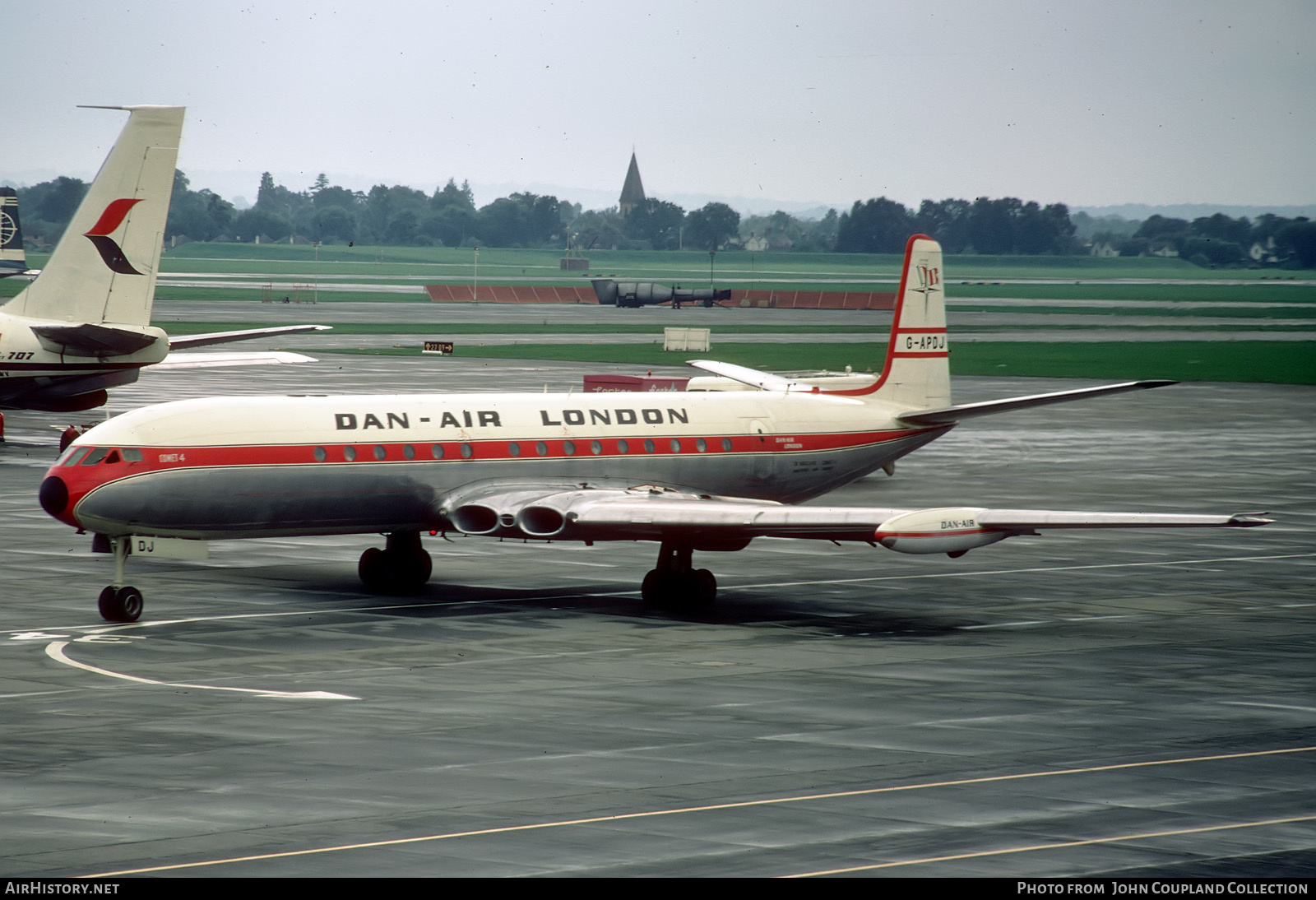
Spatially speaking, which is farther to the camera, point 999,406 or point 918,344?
point 918,344

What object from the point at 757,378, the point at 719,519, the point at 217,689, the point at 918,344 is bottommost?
the point at 217,689

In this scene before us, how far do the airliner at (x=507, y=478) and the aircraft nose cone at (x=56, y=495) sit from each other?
0.09 ft

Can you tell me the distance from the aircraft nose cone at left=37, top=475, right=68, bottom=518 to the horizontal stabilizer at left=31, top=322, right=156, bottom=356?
65.0 ft

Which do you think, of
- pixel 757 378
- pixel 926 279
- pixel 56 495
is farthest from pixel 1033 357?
pixel 56 495

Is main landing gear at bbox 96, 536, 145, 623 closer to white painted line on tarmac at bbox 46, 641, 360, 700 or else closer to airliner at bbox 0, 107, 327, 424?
white painted line on tarmac at bbox 46, 641, 360, 700

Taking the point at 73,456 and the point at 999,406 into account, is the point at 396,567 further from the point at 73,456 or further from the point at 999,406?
the point at 999,406

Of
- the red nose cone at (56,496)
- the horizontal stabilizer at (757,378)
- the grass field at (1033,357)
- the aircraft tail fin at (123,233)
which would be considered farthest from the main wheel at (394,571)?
the grass field at (1033,357)

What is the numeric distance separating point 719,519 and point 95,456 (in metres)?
10.3

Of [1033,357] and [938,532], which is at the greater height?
[938,532]

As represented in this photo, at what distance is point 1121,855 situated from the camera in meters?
14.9

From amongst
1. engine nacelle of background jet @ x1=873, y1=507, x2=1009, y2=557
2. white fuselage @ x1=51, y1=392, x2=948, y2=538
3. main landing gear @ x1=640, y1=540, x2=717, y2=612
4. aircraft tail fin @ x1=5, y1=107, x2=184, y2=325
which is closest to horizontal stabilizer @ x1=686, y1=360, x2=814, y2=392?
white fuselage @ x1=51, y1=392, x2=948, y2=538

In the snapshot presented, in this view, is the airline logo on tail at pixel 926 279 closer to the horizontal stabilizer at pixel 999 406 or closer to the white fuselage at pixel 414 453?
the horizontal stabilizer at pixel 999 406

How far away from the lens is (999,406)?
3272 centimetres

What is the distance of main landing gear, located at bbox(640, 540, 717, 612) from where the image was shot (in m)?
29.4
